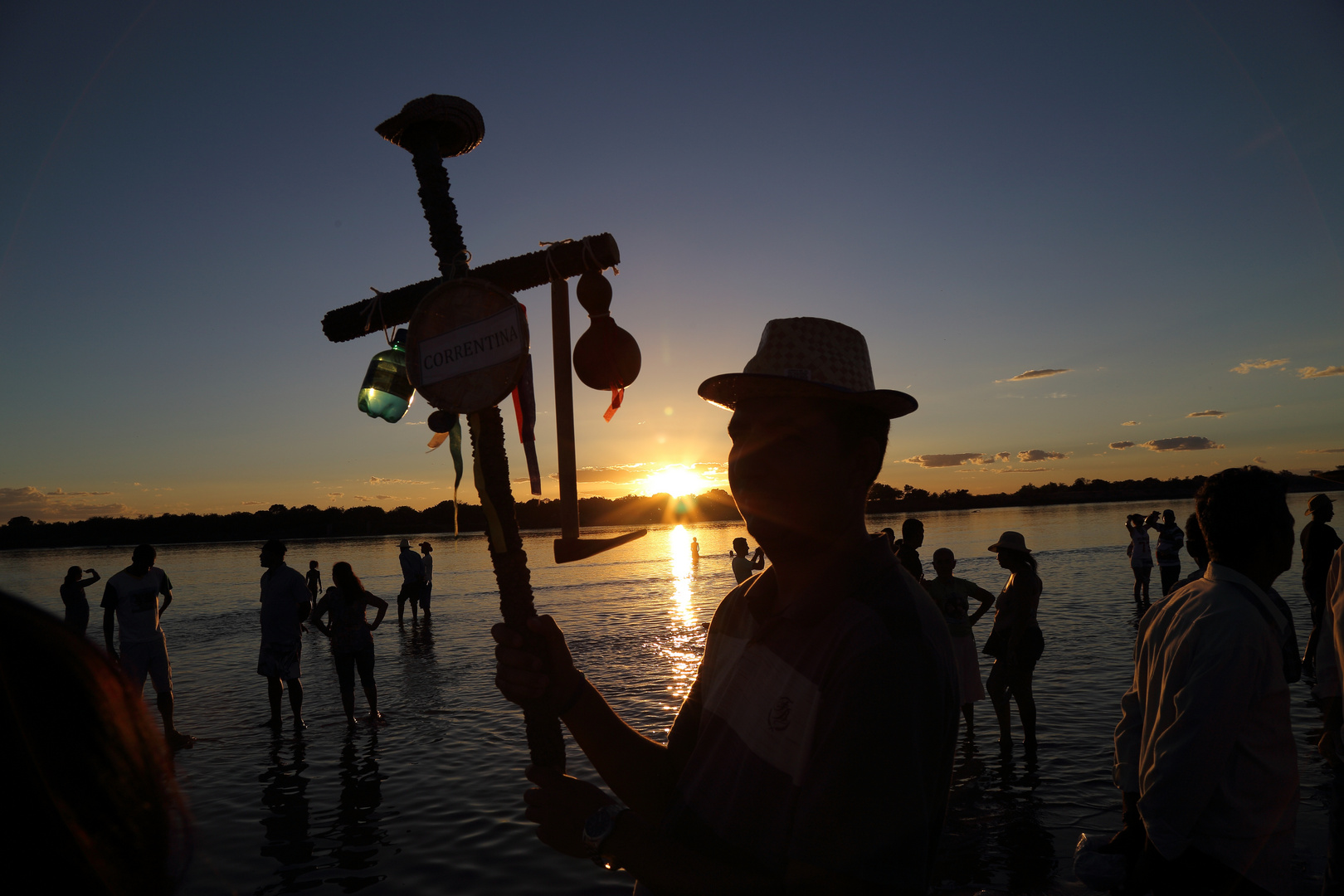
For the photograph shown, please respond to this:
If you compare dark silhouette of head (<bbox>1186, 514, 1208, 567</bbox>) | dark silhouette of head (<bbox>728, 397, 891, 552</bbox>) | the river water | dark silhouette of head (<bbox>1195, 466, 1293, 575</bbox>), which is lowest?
the river water

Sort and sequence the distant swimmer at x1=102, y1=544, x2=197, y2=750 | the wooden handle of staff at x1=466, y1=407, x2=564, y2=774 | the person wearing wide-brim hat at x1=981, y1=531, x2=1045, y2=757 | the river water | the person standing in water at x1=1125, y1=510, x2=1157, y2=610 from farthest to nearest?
the person standing in water at x1=1125, y1=510, x2=1157, y2=610 < the distant swimmer at x1=102, y1=544, x2=197, y2=750 < the person wearing wide-brim hat at x1=981, y1=531, x2=1045, y2=757 < the river water < the wooden handle of staff at x1=466, y1=407, x2=564, y2=774

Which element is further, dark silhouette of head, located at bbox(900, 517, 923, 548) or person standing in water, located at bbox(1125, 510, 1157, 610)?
person standing in water, located at bbox(1125, 510, 1157, 610)

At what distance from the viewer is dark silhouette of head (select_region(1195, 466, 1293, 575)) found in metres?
2.57

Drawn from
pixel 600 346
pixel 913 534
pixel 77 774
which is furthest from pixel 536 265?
pixel 913 534

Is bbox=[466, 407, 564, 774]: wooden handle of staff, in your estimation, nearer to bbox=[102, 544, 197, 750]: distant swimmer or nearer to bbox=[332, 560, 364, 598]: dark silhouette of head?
bbox=[332, 560, 364, 598]: dark silhouette of head

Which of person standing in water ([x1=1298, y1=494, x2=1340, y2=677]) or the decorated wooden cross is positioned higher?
the decorated wooden cross

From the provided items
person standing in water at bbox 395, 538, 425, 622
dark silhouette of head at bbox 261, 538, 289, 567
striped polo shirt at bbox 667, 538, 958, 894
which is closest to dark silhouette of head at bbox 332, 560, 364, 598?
dark silhouette of head at bbox 261, 538, 289, 567

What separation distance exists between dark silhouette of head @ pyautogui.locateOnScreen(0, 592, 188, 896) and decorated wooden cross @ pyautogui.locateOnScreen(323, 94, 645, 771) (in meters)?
0.87

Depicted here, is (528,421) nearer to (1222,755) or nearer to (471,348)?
(471,348)

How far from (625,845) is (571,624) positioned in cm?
1943

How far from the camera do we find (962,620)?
24.5 ft

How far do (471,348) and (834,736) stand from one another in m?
1.28

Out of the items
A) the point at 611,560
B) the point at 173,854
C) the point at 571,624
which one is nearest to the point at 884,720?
the point at 173,854

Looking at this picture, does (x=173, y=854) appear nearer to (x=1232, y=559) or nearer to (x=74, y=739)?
(x=74, y=739)
